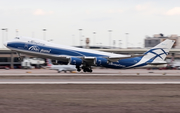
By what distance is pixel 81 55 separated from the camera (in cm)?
5109

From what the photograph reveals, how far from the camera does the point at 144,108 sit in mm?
14445

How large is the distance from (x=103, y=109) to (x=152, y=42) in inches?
6167

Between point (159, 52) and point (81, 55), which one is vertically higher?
point (159, 52)

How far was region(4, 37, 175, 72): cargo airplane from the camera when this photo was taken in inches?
1923

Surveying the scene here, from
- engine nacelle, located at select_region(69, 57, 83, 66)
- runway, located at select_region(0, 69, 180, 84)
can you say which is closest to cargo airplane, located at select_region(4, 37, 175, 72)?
engine nacelle, located at select_region(69, 57, 83, 66)

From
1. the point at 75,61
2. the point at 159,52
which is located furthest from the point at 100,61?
the point at 159,52

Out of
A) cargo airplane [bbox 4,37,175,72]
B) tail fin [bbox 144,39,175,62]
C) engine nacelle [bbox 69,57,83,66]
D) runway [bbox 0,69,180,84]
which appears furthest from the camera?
tail fin [bbox 144,39,175,62]

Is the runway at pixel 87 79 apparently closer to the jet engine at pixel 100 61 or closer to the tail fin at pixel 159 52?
the jet engine at pixel 100 61

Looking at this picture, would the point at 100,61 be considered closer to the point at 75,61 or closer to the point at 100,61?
the point at 100,61

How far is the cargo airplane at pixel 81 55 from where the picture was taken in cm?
4884

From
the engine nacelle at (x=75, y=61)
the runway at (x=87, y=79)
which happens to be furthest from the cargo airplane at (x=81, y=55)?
the runway at (x=87, y=79)

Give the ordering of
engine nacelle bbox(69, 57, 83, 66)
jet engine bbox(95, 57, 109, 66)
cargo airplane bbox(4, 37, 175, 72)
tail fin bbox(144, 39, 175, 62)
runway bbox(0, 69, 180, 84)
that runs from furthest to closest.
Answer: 1. tail fin bbox(144, 39, 175, 62)
2. jet engine bbox(95, 57, 109, 66)
3. engine nacelle bbox(69, 57, 83, 66)
4. cargo airplane bbox(4, 37, 175, 72)
5. runway bbox(0, 69, 180, 84)

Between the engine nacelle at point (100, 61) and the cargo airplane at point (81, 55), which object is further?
the engine nacelle at point (100, 61)

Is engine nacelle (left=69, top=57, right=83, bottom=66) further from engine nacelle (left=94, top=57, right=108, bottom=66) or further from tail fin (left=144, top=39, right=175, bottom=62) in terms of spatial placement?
tail fin (left=144, top=39, right=175, bottom=62)
